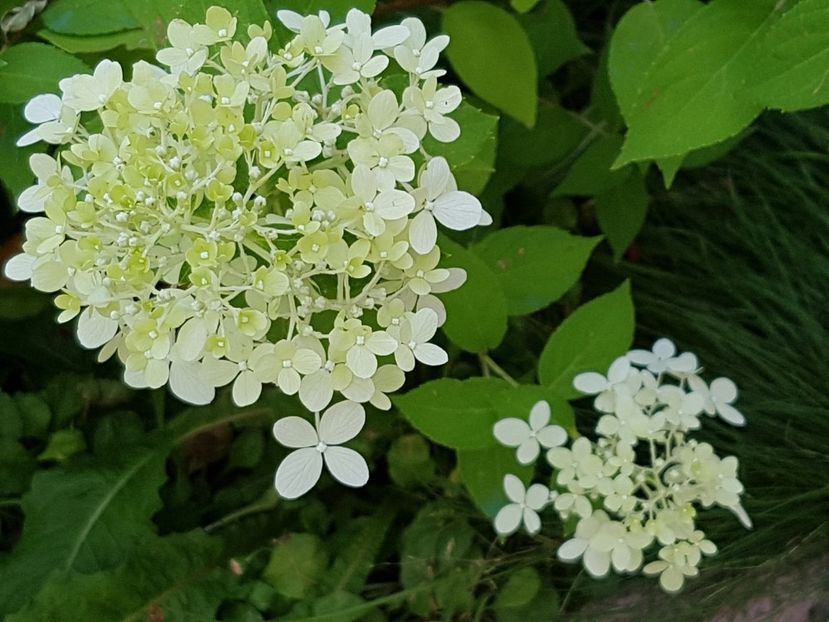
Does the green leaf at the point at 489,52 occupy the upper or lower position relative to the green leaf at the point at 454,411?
upper

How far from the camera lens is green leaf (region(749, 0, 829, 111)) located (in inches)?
18.9

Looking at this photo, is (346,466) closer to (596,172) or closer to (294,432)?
(294,432)

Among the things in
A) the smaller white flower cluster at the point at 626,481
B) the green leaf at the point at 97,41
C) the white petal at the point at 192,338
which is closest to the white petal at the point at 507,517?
the smaller white flower cluster at the point at 626,481

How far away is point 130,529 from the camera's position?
697 millimetres

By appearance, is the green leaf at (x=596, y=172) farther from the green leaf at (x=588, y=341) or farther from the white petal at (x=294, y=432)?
the white petal at (x=294, y=432)

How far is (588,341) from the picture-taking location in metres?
0.63

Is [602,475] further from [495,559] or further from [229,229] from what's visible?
[229,229]

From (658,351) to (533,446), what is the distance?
7.0 inches

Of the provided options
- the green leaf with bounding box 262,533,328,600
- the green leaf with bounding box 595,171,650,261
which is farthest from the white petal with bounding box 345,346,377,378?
the green leaf with bounding box 595,171,650,261

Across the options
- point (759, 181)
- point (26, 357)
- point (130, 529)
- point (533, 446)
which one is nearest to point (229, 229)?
point (533, 446)

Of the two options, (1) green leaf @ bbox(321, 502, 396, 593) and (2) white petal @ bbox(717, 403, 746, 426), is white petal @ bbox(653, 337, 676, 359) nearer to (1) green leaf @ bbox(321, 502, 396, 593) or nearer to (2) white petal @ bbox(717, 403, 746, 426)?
(2) white petal @ bbox(717, 403, 746, 426)

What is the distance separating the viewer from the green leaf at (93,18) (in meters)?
0.54

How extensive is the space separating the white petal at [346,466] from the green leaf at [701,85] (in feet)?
0.97

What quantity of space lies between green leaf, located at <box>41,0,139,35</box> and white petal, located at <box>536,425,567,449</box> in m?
0.42
